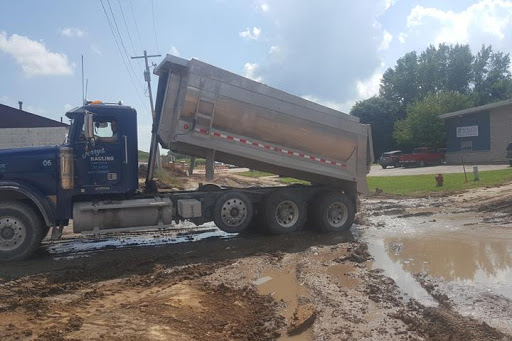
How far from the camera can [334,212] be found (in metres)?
11.9

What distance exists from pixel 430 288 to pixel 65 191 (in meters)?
6.84

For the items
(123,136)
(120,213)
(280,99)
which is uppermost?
(280,99)

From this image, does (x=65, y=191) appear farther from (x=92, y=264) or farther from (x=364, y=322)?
(x=364, y=322)

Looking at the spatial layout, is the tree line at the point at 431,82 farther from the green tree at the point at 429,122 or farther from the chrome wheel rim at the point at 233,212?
the chrome wheel rim at the point at 233,212

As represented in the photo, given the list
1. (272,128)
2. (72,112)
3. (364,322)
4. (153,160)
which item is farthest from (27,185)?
(364,322)

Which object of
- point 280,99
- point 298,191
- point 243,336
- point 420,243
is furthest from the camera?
point 298,191

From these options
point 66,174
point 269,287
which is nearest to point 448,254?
point 269,287

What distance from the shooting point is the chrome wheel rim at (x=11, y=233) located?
8703mm

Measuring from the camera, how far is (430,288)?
21.5 ft

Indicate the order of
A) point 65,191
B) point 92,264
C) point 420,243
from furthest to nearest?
point 420,243
point 65,191
point 92,264

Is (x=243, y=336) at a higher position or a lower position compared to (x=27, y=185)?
lower

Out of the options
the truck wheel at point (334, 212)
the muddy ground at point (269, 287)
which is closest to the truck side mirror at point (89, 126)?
the muddy ground at point (269, 287)

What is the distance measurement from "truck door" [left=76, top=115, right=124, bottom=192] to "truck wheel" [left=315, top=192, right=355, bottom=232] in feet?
16.1

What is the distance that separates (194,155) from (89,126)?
2765 mm
